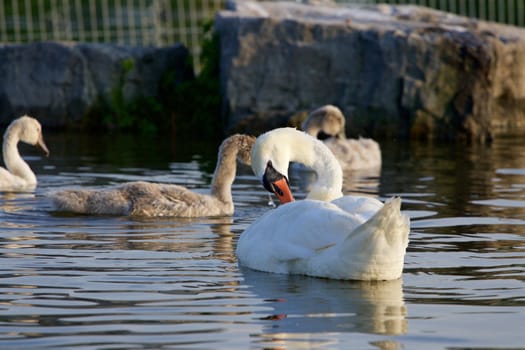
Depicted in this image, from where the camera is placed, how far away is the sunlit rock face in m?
18.0

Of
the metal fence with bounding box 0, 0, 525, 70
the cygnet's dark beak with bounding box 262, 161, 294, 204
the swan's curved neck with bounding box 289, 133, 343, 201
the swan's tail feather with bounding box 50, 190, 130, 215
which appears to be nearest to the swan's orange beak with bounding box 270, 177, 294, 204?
the cygnet's dark beak with bounding box 262, 161, 294, 204

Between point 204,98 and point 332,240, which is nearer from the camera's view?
point 332,240

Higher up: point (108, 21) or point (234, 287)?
point (108, 21)

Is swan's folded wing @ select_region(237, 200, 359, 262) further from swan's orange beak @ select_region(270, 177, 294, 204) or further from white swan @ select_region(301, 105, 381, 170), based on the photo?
white swan @ select_region(301, 105, 381, 170)

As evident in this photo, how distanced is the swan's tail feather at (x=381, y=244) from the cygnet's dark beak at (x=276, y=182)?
4.42 ft

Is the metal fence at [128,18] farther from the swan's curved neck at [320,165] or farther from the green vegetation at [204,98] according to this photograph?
the swan's curved neck at [320,165]

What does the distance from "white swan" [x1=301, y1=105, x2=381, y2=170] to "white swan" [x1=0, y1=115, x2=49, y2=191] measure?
10.5 ft

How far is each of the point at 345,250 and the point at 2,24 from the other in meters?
19.8

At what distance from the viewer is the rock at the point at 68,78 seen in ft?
66.0

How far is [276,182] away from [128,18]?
58.1ft

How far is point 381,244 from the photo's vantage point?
6.44 m

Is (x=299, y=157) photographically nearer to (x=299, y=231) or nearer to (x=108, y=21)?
(x=299, y=231)

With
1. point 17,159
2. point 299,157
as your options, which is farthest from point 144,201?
point 17,159

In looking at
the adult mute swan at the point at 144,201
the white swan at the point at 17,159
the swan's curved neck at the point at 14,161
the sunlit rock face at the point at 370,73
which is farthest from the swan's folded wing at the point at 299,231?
the sunlit rock face at the point at 370,73
